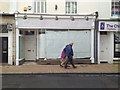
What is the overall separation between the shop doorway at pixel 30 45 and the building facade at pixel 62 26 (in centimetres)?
39

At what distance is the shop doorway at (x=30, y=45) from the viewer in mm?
13023

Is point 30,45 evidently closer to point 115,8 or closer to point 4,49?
point 4,49

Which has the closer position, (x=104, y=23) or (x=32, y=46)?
(x=104, y=23)

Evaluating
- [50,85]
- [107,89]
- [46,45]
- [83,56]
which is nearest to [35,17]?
[46,45]

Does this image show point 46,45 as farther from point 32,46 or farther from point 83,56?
point 83,56

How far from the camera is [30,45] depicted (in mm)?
13047

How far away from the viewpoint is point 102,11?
41.0 ft

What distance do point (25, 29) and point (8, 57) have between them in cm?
262

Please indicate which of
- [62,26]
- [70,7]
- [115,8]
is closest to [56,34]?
[62,26]

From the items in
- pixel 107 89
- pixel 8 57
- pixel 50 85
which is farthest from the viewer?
pixel 8 57

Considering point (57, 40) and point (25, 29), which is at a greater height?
point (25, 29)

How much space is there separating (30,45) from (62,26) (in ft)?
10.4

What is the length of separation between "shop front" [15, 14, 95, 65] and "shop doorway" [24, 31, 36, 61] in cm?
47

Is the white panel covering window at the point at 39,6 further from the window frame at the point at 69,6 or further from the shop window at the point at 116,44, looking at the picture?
the shop window at the point at 116,44
